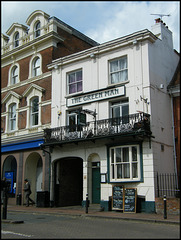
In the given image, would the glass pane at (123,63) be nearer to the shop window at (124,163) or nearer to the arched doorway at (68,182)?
the shop window at (124,163)

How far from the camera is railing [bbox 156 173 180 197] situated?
15.7 m

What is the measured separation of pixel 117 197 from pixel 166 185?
9.06 ft

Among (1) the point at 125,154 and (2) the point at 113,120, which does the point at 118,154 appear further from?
(2) the point at 113,120

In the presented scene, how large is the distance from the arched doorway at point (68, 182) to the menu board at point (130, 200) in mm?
4910

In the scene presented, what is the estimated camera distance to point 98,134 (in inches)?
684

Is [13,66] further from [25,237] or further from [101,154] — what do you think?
[25,237]

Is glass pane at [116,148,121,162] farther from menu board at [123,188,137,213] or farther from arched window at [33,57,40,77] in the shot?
arched window at [33,57,40,77]

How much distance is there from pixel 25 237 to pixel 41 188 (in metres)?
13.7

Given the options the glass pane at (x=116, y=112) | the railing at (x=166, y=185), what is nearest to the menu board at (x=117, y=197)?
the railing at (x=166, y=185)

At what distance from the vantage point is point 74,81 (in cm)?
2077

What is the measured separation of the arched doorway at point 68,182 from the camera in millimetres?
19953

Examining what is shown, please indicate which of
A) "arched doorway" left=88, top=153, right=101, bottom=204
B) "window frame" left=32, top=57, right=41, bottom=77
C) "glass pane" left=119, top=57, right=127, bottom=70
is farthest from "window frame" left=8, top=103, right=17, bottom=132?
"glass pane" left=119, top=57, right=127, bottom=70

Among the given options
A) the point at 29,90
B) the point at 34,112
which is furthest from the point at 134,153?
the point at 29,90

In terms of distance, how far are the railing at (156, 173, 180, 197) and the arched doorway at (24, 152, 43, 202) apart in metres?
9.83
